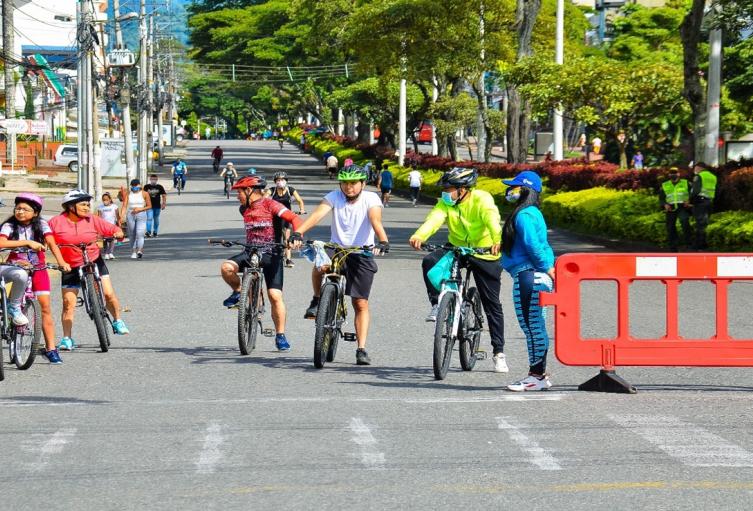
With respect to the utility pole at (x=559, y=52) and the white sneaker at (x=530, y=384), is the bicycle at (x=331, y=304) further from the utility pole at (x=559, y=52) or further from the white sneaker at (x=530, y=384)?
the utility pole at (x=559, y=52)

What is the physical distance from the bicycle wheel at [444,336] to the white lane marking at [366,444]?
1761 millimetres

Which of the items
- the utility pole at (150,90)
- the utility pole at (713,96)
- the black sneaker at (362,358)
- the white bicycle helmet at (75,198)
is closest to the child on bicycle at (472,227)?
the black sneaker at (362,358)

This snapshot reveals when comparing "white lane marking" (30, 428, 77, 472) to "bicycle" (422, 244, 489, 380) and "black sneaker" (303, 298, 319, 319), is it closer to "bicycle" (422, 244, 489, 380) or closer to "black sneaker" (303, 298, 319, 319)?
"bicycle" (422, 244, 489, 380)

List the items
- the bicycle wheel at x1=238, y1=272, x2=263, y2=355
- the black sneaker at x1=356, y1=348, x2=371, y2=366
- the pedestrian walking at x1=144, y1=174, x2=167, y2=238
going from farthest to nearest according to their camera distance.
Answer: the pedestrian walking at x1=144, y1=174, x2=167, y2=238
the bicycle wheel at x1=238, y1=272, x2=263, y2=355
the black sneaker at x1=356, y1=348, x2=371, y2=366

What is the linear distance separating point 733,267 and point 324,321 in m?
3.41

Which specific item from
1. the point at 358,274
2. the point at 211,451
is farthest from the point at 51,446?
the point at 358,274

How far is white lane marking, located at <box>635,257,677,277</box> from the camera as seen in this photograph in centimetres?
1076

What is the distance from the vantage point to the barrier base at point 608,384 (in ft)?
34.2

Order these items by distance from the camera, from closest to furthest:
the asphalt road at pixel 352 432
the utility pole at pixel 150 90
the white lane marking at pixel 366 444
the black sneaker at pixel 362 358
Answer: the asphalt road at pixel 352 432 → the white lane marking at pixel 366 444 → the black sneaker at pixel 362 358 → the utility pole at pixel 150 90

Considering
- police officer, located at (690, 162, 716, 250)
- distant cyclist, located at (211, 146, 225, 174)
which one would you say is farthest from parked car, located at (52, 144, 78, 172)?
police officer, located at (690, 162, 716, 250)

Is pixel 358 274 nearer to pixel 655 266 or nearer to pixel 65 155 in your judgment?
pixel 655 266

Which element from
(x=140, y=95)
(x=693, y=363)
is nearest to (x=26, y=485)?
(x=693, y=363)

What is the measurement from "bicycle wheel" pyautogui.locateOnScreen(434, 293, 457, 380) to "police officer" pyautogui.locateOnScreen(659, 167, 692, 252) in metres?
15.6

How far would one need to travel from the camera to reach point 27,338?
40.0 ft
